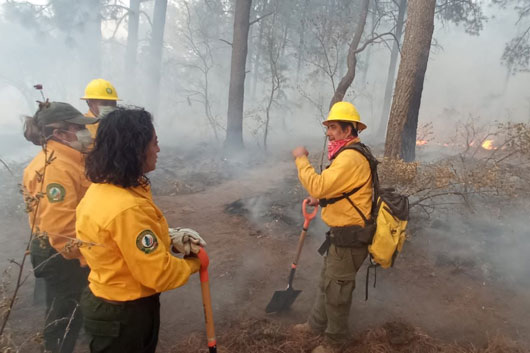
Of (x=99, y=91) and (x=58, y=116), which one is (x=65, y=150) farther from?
(x=99, y=91)

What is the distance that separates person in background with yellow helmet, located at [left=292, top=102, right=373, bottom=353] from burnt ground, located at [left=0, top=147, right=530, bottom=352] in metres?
0.76

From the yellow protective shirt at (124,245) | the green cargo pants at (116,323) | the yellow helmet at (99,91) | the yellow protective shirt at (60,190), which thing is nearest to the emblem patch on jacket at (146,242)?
the yellow protective shirt at (124,245)

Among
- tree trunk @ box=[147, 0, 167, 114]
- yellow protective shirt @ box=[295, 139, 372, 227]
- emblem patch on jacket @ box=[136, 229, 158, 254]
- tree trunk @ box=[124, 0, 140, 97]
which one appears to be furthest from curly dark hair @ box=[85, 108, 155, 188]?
tree trunk @ box=[124, 0, 140, 97]

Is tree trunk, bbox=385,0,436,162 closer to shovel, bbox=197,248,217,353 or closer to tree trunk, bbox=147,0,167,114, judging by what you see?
shovel, bbox=197,248,217,353

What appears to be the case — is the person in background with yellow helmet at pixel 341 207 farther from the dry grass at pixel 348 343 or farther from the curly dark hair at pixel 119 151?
the curly dark hair at pixel 119 151

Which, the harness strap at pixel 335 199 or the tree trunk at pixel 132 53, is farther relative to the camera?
the tree trunk at pixel 132 53

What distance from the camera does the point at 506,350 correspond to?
131 inches

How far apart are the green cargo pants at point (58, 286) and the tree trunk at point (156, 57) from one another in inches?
708

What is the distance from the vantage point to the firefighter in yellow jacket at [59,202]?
100 inches

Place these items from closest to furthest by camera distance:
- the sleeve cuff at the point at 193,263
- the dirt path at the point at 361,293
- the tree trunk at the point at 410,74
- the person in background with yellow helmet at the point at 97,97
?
the sleeve cuff at the point at 193,263 < the dirt path at the point at 361,293 < the person in background with yellow helmet at the point at 97,97 < the tree trunk at the point at 410,74

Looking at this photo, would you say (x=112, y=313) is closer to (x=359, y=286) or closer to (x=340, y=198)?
(x=340, y=198)

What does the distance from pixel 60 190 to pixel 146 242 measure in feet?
4.28

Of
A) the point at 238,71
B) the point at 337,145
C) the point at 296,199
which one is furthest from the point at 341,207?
the point at 238,71

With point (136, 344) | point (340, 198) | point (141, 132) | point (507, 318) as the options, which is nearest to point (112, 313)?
point (136, 344)
